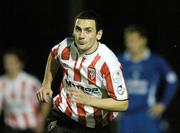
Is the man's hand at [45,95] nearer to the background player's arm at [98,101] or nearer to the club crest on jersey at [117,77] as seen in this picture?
the background player's arm at [98,101]

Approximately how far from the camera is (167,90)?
864 cm

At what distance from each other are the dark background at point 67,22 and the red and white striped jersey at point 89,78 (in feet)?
14.1

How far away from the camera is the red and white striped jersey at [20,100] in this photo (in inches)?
343

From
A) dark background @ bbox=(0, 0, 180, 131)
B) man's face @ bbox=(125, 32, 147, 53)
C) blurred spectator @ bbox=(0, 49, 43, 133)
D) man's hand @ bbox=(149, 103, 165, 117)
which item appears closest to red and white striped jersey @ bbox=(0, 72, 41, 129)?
blurred spectator @ bbox=(0, 49, 43, 133)

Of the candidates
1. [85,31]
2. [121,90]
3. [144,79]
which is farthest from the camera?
[144,79]

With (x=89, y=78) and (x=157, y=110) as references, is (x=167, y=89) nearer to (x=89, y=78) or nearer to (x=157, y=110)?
(x=157, y=110)

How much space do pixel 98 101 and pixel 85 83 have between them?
232mm

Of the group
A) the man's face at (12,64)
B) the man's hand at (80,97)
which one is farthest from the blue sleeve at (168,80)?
the man's hand at (80,97)

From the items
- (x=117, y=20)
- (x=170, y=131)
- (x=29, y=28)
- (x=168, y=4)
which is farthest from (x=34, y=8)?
(x=170, y=131)

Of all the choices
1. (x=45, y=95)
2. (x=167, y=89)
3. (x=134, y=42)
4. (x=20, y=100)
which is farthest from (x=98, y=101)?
(x=20, y=100)

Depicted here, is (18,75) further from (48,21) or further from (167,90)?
(167,90)

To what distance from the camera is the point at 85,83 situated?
189 inches

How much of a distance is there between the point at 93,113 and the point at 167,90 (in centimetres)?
373

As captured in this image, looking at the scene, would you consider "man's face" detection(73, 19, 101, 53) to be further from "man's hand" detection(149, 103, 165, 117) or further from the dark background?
the dark background
